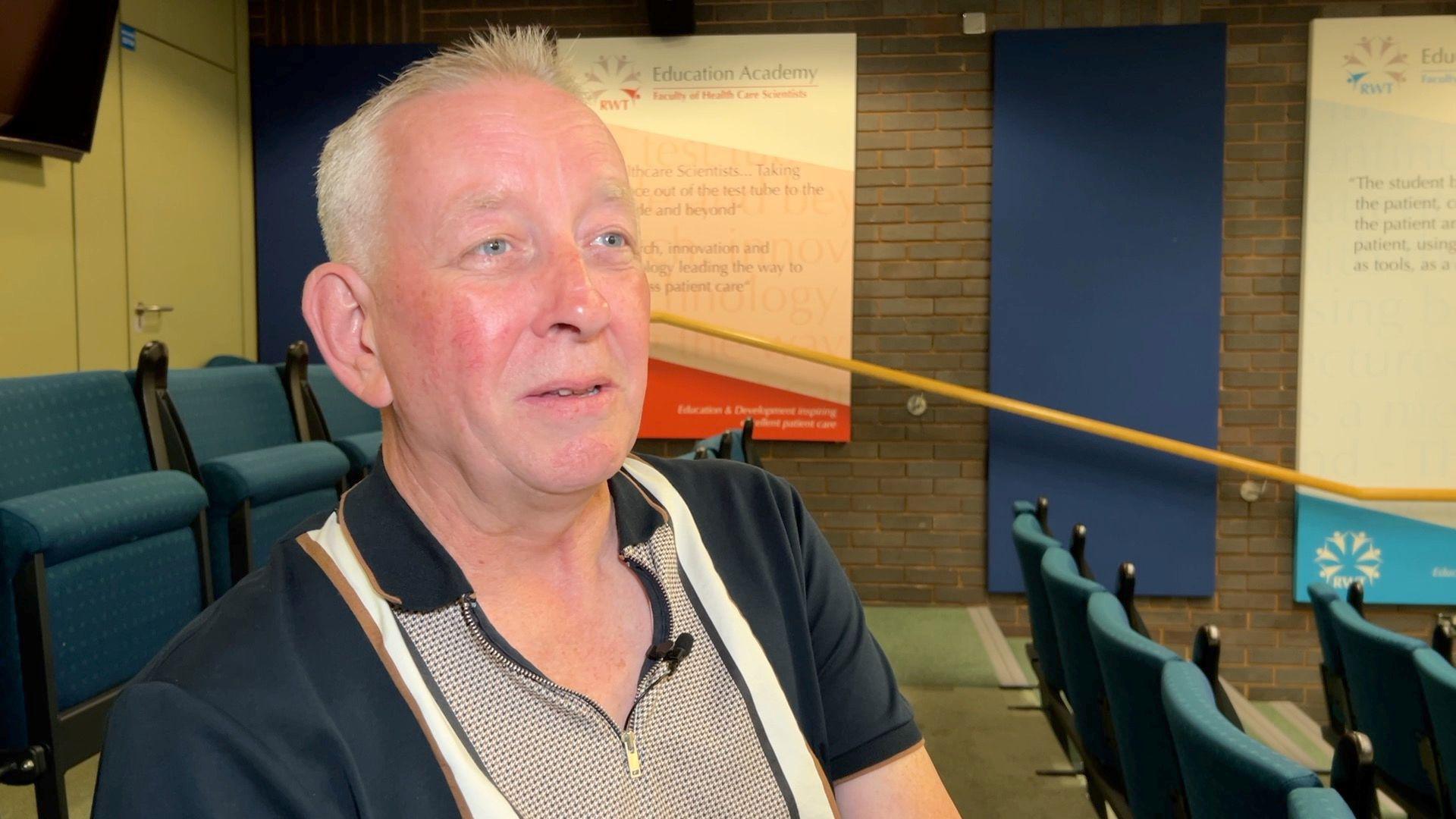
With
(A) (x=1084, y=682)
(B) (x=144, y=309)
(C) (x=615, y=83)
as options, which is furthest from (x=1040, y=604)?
(B) (x=144, y=309)

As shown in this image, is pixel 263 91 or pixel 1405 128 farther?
pixel 263 91

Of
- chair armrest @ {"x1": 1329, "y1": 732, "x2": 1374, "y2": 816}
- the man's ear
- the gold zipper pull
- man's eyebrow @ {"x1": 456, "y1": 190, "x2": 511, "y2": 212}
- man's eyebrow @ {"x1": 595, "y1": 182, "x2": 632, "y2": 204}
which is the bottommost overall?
chair armrest @ {"x1": 1329, "y1": 732, "x2": 1374, "y2": 816}

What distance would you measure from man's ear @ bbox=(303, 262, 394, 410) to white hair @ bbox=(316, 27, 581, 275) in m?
0.02

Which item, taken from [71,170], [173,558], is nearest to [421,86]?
[173,558]

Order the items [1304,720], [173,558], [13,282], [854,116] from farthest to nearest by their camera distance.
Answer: [854,116] < [1304,720] < [13,282] < [173,558]

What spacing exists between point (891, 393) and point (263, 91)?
337 centimetres

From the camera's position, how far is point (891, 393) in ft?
17.6

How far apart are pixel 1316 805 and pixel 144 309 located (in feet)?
15.8

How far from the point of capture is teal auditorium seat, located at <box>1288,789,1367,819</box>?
110 centimetres

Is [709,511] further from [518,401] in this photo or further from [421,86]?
[421,86]

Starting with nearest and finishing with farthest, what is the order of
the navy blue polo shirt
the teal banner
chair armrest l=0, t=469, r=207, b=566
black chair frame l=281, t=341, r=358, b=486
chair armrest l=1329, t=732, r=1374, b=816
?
the navy blue polo shirt
chair armrest l=1329, t=732, r=1374, b=816
chair armrest l=0, t=469, r=207, b=566
black chair frame l=281, t=341, r=358, b=486
the teal banner

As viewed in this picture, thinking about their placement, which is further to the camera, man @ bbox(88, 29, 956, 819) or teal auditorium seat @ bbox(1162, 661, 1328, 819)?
teal auditorium seat @ bbox(1162, 661, 1328, 819)

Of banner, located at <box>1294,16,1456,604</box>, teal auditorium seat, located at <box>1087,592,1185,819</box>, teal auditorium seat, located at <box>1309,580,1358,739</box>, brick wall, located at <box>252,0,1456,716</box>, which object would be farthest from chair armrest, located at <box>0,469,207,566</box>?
banner, located at <box>1294,16,1456,604</box>

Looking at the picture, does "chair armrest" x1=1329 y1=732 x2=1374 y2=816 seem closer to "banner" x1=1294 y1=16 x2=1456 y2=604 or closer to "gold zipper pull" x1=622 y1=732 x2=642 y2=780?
"gold zipper pull" x1=622 y1=732 x2=642 y2=780
